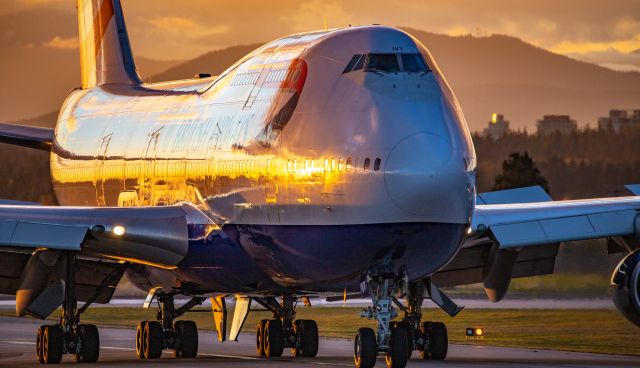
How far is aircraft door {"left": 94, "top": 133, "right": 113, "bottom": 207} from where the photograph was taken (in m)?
36.7

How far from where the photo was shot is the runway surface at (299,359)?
30641mm

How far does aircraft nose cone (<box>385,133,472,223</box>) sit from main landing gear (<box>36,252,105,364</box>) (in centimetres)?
917

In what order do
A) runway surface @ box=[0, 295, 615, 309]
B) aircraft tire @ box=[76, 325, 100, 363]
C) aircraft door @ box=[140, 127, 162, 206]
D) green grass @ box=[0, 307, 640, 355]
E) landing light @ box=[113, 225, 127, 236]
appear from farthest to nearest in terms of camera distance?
1. runway surface @ box=[0, 295, 615, 309]
2. green grass @ box=[0, 307, 640, 355]
3. aircraft door @ box=[140, 127, 162, 206]
4. aircraft tire @ box=[76, 325, 100, 363]
5. landing light @ box=[113, 225, 127, 236]

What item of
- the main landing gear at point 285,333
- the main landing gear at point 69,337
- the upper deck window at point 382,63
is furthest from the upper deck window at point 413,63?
the main landing gear at point 285,333

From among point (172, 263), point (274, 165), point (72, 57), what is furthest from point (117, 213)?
point (72, 57)

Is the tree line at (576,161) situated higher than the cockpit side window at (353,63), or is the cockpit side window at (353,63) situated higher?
the tree line at (576,161)

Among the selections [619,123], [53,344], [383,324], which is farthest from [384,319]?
[619,123]

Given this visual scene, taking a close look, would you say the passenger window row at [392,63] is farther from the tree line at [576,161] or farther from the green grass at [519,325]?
the tree line at [576,161]

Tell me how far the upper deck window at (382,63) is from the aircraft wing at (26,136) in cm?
1565

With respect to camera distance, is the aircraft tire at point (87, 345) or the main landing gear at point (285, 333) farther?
the main landing gear at point (285, 333)

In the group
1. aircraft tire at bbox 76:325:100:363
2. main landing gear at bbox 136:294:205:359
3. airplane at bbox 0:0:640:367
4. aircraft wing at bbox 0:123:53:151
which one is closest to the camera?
airplane at bbox 0:0:640:367

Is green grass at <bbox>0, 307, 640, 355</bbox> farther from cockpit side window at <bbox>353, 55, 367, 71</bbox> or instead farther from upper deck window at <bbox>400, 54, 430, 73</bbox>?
cockpit side window at <bbox>353, 55, 367, 71</bbox>

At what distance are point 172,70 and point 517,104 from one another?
5716 cm

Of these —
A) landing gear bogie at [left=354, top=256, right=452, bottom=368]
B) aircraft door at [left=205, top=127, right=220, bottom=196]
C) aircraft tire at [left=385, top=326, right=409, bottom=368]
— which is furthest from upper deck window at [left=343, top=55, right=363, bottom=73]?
aircraft door at [left=205, top=127, right=220, bottom=196]
